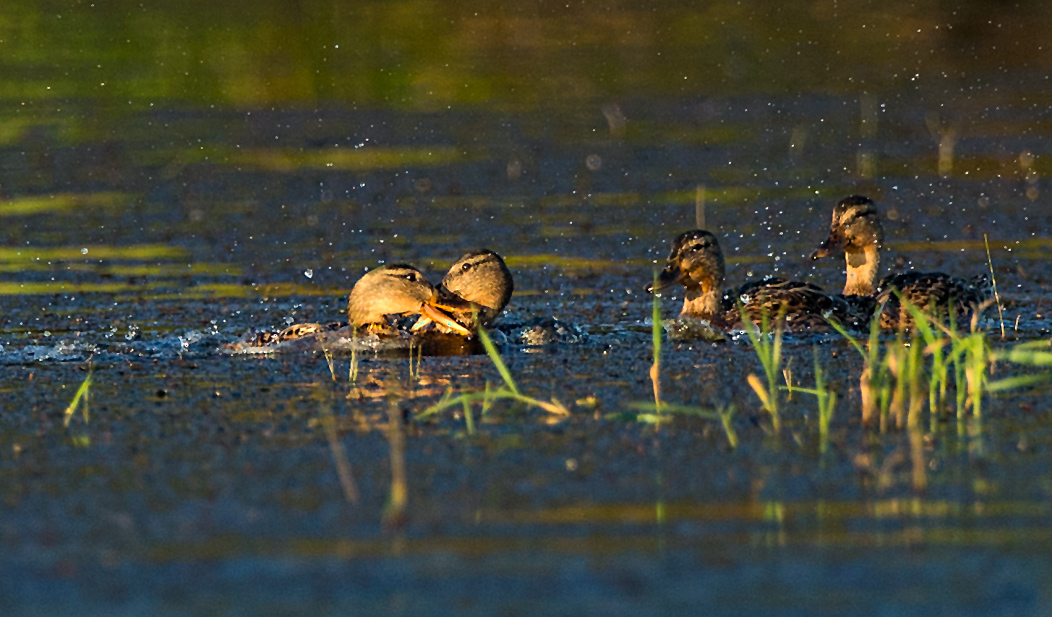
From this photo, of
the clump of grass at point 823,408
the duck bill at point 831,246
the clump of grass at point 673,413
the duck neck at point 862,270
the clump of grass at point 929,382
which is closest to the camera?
the clump of grass at point 823,408

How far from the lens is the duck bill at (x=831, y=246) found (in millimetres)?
10523

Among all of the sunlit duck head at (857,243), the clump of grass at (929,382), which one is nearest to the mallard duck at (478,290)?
the sunlit duck head at (857,243)

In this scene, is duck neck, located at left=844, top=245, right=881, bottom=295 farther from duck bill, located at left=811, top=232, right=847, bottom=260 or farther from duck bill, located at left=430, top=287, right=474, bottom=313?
duck bill, located at left=430, top=287, right=474, bottom=313

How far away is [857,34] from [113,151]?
1058 cm

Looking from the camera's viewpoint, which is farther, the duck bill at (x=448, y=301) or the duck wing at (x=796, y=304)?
the duck bill at (x=448, y=301)

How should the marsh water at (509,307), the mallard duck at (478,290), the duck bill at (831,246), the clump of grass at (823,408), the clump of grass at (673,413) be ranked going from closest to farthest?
the marsh water at (509,307) < the clump of grass at (823,408) < the clump of grass at (673,413) < the mallard duck at (478,290) < the duck bill at (831,246)

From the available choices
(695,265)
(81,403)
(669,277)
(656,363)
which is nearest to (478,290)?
(669,277)

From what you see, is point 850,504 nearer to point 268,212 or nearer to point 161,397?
point 161,397

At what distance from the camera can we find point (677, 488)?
548 centimetres

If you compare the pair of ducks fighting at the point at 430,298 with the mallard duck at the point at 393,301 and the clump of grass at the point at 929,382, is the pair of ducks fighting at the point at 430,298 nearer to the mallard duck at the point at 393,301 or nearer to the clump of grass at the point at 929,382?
the mallard duck at the point at 393,301

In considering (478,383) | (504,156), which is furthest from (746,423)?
(504,156)

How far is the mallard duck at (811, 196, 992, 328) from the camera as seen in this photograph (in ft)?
31.2

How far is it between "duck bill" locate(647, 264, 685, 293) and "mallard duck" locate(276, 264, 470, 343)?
124 cm

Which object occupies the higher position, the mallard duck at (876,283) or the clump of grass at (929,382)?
the mallard duck at (876,283)
